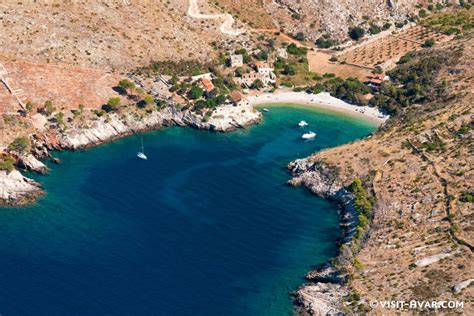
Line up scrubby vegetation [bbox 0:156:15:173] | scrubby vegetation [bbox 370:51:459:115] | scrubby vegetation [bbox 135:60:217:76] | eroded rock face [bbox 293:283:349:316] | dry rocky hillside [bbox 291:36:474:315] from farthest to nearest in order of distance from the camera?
scrubby vegetation [bbox 135:60:217:76] → scrubby vegetation [bbox 370:51:459:115] → scrubby vegetation [bbox 0:156:15:173] → dry rocky hillside [bbox 291:36:474:315] → eroded rock face [bbox 293:283:349:316]

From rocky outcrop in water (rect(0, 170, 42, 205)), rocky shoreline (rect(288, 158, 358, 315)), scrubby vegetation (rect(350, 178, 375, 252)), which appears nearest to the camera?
rocky shoreline (rect(288, 158, 358, 315))

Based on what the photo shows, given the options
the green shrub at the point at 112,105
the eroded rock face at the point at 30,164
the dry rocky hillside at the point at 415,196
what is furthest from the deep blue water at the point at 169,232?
the green shrub at the point at 112,105

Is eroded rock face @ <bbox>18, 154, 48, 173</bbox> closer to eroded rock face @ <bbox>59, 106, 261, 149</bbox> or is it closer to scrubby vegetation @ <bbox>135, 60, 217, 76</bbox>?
eroded rock face @ <bbox>59, 106, 261, 149</bbox>

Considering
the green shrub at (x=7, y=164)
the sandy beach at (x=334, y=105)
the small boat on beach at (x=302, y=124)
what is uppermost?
the sandy beach at (x=334, y=105)

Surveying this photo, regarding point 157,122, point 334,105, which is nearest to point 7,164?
point 157,122

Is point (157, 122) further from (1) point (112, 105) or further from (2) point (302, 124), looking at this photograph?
(2) point (302, 124)

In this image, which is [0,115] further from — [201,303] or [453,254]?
[453,254]

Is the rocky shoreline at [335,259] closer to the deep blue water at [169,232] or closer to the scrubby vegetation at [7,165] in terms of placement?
the deep blue water at [169,232]

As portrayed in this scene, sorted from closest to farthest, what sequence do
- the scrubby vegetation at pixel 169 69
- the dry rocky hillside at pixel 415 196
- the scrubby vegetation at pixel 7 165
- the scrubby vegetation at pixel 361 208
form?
the dry rocky hillside at pixel 415 196 < the scrubby vegetation at pixel 361 208 < the scrubby vegetation at pixel 7 165 < the scrubby vegetation at pixel 169 69

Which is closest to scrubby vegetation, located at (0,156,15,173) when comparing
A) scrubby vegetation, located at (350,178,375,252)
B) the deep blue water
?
the deep blue water
